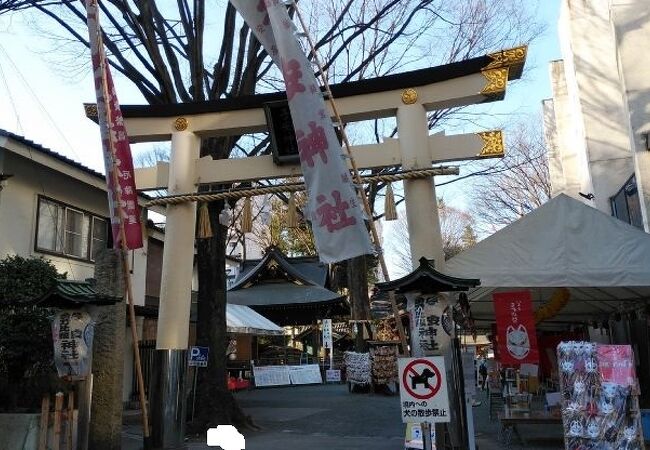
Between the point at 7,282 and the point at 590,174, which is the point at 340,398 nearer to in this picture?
the point at 590,174

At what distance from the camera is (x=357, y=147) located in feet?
32.1

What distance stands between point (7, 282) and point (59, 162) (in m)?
4.46

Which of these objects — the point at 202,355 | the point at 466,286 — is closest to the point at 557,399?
the point at 466,286

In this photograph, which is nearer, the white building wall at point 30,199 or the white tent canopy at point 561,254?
the white tent canopy at point 561,254

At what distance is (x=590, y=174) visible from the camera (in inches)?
718

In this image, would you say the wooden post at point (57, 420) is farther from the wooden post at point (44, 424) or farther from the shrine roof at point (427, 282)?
the shrine roof at point (427, 282)

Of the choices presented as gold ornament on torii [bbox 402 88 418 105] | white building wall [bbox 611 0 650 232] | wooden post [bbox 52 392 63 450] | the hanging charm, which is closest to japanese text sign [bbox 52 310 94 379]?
wooden post [bbox 52 392 63 450]

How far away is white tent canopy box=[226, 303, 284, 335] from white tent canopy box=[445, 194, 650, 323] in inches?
470

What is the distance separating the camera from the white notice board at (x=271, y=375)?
25672 mm

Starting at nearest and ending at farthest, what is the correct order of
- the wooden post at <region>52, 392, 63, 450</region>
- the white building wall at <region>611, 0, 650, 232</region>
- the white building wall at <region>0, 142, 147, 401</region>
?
the wooden post at <region>52, 392, 63, 450</region> < the white building wall at <region>0, 142, 147, 401</region> < the white building wall at <region>611, 0, 650, 232</region>

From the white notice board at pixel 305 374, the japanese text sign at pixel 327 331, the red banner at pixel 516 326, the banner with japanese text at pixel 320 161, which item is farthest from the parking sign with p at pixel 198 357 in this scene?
the japanese text sign at pixel 327 331

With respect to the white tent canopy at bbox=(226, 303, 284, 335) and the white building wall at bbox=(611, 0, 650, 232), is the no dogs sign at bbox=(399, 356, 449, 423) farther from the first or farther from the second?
the white tent canopy at bbox=(226, 303, 284, 335)

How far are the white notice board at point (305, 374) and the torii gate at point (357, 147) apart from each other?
59.7 feet

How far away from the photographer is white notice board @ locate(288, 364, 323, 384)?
27.4 meters
